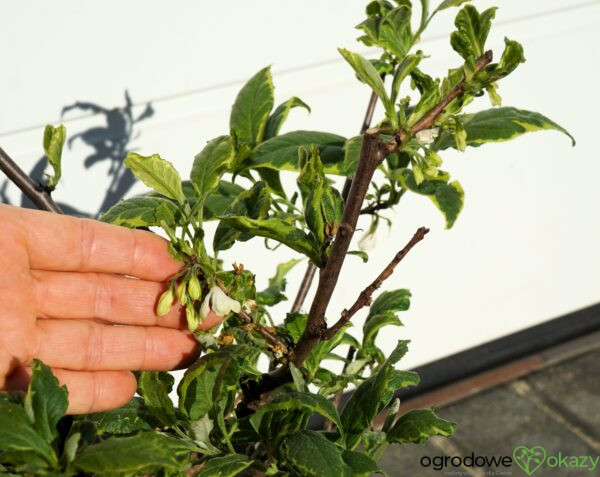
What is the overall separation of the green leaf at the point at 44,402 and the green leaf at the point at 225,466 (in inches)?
5.2

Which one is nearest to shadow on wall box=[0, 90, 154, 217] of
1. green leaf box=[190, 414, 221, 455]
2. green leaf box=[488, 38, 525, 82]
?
green leaf box=[190, 414, 221, 455]

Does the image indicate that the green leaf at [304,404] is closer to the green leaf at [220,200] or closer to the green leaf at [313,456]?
the green leaf at [313,456]

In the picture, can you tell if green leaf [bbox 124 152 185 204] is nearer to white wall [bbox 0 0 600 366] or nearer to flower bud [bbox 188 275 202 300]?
flower bud [bbox 188 275 202 300]

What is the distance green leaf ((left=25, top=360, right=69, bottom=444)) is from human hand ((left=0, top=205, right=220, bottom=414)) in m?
0.19

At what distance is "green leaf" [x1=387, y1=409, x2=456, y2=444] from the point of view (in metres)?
0.71

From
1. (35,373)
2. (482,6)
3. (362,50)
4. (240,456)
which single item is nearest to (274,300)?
(240,456)

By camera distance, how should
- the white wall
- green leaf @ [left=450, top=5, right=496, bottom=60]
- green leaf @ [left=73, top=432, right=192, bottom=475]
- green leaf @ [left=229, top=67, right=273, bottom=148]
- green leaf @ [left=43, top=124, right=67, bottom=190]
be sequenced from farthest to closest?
the white wall < green leaf @ [left=229, top=67, right=273, bottom=148] < green leaf @ [left=43, top=124, right=67, bottom=190] < green leaf @ [left=450, top=5, right=496, bottom=60] < green leaf @ [left=73, top=432, right=192, bottom=475]

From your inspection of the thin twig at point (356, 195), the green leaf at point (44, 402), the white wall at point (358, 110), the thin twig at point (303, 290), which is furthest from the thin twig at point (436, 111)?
the white wall at point (358, 110)

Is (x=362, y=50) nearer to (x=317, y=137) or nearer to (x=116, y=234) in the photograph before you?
(x=317, y=137)

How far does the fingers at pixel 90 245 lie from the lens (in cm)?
82

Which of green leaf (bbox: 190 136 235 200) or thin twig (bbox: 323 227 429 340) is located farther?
green leaf (bbox: 190 136 235 200)

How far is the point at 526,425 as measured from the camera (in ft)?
6.10

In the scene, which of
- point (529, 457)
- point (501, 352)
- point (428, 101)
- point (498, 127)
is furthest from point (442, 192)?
point (501, 352)

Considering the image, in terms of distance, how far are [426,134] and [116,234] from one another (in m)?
0.35
